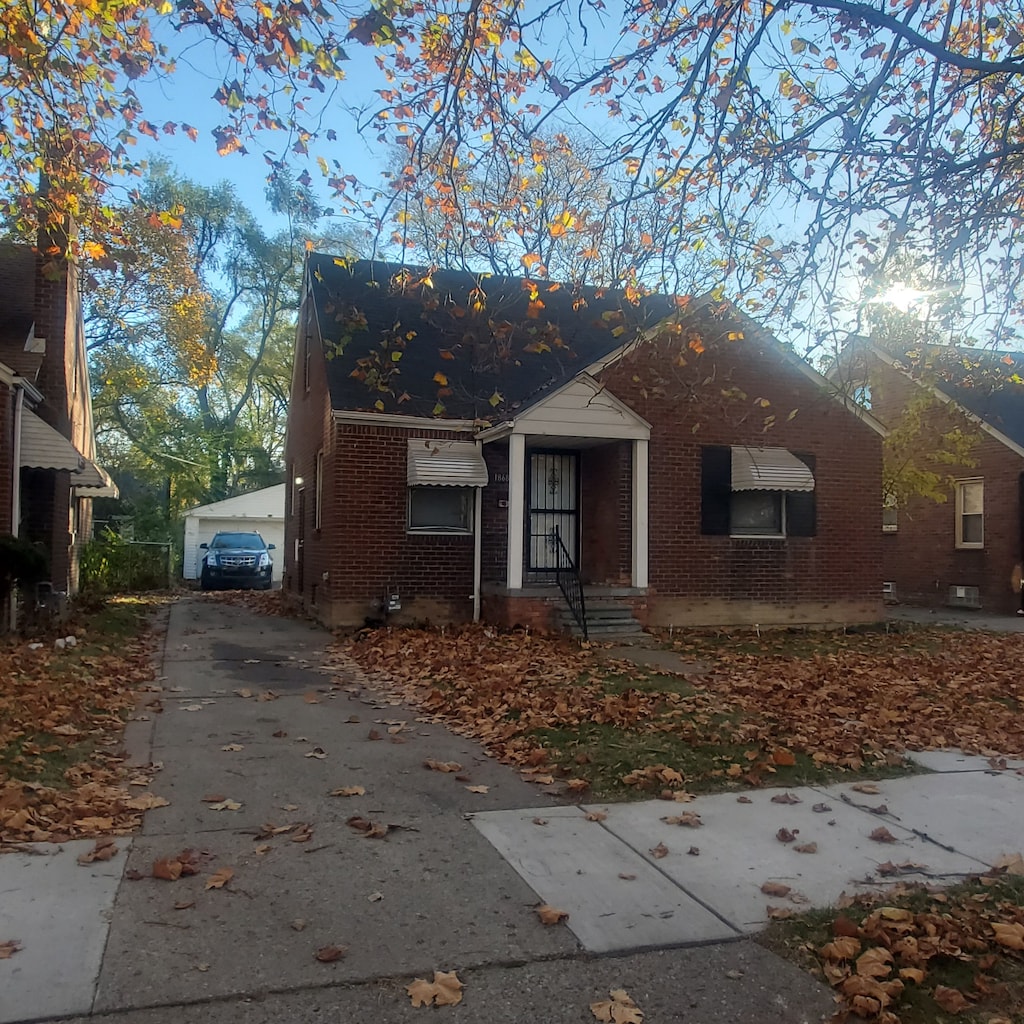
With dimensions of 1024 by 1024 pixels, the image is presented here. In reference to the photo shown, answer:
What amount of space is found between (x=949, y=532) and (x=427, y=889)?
2048 cm

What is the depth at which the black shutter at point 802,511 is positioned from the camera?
1577 cm

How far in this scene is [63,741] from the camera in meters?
6.70

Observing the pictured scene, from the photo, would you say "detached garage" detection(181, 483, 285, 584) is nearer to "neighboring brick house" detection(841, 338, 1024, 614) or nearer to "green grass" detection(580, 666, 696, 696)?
"neighboring brick house" detection(841, 338, 1024, 614)

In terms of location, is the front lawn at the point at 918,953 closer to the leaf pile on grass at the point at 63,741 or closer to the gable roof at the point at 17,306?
the leaf pile on grass at the point at 63,741

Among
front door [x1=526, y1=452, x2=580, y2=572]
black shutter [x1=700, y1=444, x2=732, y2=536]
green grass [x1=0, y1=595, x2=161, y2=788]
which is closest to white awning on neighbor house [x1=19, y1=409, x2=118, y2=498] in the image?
green grass [x1=0, y1=595, x2=161, y2=788]

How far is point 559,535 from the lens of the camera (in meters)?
15.5

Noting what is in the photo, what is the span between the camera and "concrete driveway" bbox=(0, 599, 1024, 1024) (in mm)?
3336

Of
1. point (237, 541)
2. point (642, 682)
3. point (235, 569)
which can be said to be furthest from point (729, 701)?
point (237, 541)

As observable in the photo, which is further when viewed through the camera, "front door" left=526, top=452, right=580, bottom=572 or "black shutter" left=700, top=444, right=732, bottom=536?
"front door" left=526, top=452, right=580, bottom=572

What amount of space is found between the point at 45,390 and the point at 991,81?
1471cm

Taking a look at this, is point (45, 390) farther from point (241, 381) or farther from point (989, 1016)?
point (241, 381)

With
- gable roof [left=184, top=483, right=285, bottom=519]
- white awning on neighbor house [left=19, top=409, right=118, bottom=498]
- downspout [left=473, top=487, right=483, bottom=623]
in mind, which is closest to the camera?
white awning on neighbor house [left=19, top=409, right=118, bottom=498]

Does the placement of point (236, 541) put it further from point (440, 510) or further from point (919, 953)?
point (919, 953)

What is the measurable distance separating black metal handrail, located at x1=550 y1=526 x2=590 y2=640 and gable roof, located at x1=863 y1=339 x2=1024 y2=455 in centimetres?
531
